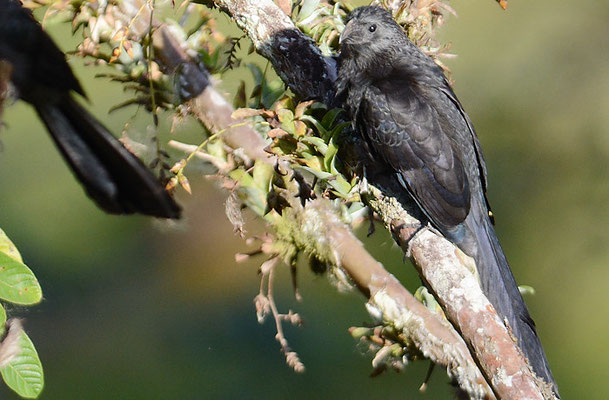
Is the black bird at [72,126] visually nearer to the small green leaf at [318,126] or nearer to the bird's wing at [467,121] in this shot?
the small green leaf at [318,126]

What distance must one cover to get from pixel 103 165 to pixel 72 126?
0.09 m

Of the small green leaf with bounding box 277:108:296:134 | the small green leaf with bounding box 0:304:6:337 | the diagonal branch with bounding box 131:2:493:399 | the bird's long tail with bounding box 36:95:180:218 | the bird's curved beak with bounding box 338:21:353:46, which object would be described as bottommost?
the bird's long tail with bounding box 36:95:180:218

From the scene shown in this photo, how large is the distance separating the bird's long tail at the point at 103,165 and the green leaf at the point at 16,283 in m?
0.32

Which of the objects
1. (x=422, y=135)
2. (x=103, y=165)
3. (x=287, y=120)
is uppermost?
(x=287, y=120)

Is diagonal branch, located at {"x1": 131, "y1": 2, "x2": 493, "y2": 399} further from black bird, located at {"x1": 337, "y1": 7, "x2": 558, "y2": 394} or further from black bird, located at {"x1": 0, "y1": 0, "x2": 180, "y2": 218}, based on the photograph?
black bird, located at {"x1": 337, "y1": 7, "x2": 558, "y2": 394}

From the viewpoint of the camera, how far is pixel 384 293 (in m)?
0.94

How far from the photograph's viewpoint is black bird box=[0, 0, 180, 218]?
1163 millimetres

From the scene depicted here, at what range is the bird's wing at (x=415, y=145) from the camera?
4.44ft

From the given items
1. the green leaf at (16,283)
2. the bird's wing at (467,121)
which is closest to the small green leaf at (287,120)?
the green leaf at (16,283)

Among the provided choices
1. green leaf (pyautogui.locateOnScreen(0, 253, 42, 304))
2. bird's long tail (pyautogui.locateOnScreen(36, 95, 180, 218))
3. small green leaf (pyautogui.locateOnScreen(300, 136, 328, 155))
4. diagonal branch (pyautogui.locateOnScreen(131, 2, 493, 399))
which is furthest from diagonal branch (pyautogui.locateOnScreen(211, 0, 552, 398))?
green leaf (pyautogui.locateOnScreen(0, 253, 42, 304))

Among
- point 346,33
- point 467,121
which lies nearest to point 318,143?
point 346,33

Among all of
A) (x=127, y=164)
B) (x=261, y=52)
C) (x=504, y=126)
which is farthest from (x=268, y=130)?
(x=504, y=126)

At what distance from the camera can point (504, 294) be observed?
4.15 feet

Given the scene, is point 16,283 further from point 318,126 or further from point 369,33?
point 369,33
